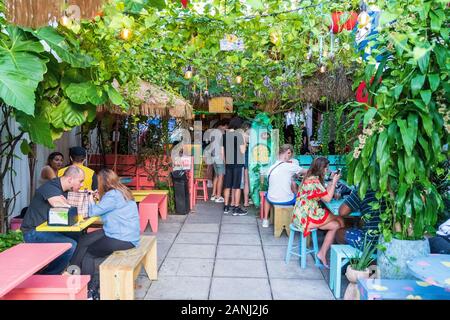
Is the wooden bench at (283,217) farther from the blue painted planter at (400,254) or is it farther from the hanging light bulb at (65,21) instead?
the hanging light bulb at (65,21)

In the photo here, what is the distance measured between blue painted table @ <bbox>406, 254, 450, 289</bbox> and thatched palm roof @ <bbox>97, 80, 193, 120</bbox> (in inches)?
199

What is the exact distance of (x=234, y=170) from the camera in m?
8.03

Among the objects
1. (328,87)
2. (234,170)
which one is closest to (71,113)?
(234,170)

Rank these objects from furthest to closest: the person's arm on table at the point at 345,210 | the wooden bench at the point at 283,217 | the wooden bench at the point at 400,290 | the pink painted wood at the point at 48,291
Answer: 1. the wooden bench at the point at 283,217
2. the person's arm on table at the point at 345,210
3. the pink painted wood at the point at 48,291
4. the wooden bench at the point at 400,290

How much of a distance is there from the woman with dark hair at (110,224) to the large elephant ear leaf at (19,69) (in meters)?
1.42

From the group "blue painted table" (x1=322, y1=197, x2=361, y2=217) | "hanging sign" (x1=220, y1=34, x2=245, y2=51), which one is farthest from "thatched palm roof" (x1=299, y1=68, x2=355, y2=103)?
"blue painted table" (x1=322, y1=197, x2=361, y2=217)

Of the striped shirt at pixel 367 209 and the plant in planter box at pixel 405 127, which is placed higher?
the plant in planter box at pixel 405 127

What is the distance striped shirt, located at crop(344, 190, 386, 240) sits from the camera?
4090 millimetres

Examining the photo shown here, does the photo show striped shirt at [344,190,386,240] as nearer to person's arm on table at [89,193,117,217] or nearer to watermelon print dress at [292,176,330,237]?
watermelon print dress at [292,176,330,237]

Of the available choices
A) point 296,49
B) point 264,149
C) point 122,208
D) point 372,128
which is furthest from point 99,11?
point 264,149

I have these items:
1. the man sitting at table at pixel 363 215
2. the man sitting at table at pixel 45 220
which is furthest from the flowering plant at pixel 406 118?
the man sitting at table at pixel 45 220

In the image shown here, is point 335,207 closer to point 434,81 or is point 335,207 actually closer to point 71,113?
point 434,81

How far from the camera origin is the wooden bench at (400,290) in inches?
122
